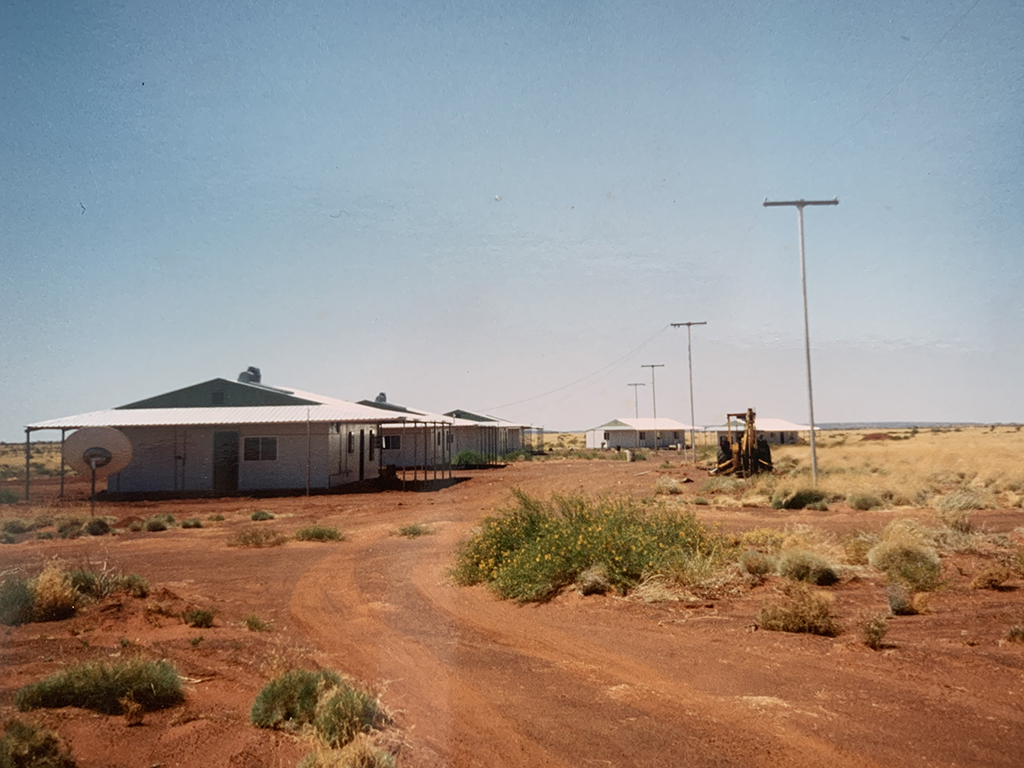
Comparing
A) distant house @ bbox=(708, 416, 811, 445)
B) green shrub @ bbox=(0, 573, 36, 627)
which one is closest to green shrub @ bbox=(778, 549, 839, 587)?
green shrub @ bbox=(0, 573, 36, 627)

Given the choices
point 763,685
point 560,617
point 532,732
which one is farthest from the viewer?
point 560,617

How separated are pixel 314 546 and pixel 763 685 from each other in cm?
1139

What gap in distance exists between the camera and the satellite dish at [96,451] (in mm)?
19906

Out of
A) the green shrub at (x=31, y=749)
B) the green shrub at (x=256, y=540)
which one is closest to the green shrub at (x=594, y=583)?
the green shrub at (x=31, y=749)

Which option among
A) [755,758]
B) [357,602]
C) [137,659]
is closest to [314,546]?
[357,602]

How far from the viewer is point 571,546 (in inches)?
405

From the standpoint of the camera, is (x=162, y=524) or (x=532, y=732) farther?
(x=162, y=524)

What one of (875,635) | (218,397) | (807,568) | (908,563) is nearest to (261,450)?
(218,397)

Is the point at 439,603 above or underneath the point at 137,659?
underneath

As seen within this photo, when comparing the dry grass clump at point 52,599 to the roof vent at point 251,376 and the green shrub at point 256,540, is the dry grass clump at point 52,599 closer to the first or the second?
the green shrub at point 256,540

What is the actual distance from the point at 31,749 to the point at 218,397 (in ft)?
→ 96.8

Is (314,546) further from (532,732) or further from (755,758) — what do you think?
(755,758)

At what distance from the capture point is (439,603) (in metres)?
9.60

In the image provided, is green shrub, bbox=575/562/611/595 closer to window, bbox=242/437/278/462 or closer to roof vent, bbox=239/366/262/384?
window, bbox=242/437/278/462
